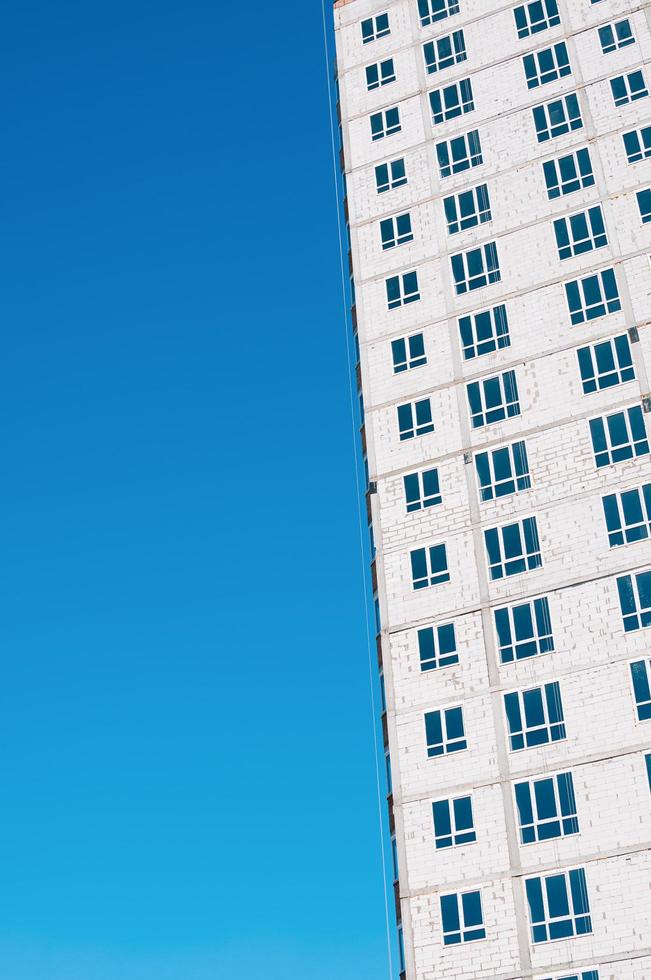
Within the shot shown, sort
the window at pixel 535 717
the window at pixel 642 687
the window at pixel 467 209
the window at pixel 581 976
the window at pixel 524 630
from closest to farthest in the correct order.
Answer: the window at pixel 581 976, the window at pixel 642 687, the window at pixel 535 717, the window at pixel 524 630, the window at pixel 467 209

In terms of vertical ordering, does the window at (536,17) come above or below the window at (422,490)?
above

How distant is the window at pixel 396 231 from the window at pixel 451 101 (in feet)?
17.5

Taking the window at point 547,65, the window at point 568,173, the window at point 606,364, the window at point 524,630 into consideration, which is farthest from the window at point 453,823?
the window at point 547,65

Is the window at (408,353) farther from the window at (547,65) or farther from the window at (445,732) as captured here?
the window at (445,732)

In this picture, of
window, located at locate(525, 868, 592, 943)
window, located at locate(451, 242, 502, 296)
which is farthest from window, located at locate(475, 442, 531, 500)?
window, located at locate(525, 868, 592, 943)

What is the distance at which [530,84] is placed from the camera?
63.2 meters

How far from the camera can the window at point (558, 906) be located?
4550 centimetres

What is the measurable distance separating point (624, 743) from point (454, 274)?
22.7m

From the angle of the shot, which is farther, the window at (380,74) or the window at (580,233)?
the window at (380,74)

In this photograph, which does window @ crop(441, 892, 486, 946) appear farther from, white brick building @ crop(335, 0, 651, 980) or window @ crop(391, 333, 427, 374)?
window @ crop(391, 333, 427, 374)

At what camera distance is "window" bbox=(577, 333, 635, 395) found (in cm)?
5384

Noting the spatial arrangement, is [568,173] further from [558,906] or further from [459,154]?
[558,906]

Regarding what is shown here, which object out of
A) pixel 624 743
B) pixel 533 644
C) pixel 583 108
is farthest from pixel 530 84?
pixel 624 743

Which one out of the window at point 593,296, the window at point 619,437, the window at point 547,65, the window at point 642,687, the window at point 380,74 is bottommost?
the window at point 642,687
